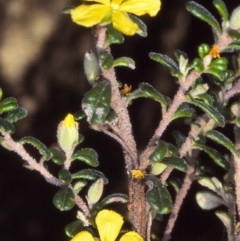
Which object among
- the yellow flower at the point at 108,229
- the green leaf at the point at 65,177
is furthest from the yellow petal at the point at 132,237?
the green leaf at the point at 65,177

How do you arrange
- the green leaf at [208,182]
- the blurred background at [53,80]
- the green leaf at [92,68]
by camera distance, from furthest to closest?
1. the blurred background at [53,80]
2. the green leaf at [208,182]
3. the green leaf at [92,68]

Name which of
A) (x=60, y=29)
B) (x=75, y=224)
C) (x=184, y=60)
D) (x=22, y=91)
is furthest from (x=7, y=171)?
(x=184, y=60)

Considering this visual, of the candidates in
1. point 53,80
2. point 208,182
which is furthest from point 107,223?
point 53,80

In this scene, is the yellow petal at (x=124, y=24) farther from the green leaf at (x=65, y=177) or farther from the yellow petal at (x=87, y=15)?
the green leaf at (x=65, y=177)

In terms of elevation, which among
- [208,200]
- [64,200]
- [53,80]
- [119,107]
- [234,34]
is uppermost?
[234,34]

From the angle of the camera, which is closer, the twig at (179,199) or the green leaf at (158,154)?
the green leaf at (158,154)

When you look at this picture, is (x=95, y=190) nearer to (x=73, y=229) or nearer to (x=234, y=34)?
(x=73, y=229)

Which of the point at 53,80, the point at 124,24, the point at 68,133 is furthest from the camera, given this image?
the point at 53,80
